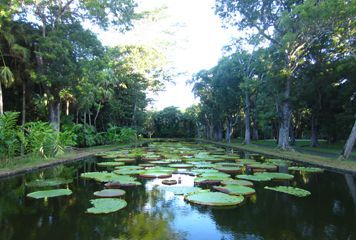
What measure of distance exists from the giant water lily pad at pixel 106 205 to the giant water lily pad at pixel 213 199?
1.63 meters

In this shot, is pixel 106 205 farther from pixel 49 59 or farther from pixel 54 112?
pixel 54 112

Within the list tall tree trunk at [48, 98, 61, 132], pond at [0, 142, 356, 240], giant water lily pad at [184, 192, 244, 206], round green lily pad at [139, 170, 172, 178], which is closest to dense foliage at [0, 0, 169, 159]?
tall tree trunk at [48, 98, 61, 132]

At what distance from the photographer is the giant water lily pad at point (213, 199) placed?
684 centimetres

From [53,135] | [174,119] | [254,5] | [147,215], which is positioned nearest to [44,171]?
[53,135]

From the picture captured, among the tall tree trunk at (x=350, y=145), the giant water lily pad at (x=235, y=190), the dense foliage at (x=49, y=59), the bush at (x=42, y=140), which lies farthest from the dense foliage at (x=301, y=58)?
the bush at (x=42, y=140)

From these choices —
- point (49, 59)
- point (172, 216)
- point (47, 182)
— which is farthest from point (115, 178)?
point (49, 59)

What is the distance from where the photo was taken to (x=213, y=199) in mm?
7047

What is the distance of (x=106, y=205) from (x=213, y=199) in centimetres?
239

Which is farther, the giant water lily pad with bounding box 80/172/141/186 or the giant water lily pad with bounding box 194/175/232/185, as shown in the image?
the giant water lily pad with bounding box 194/175/232/185

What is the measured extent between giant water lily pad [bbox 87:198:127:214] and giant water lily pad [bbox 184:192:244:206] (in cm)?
163

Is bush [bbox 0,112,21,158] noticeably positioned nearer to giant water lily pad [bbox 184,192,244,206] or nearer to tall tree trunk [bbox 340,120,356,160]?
giant water lily pad [bbox 184,192,244,206]

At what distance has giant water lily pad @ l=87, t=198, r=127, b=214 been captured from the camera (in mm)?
6113

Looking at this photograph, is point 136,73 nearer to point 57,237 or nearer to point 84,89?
point 84,89

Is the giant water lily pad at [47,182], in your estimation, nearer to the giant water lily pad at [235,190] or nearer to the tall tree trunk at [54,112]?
the giant water lily pad at [235,190]
